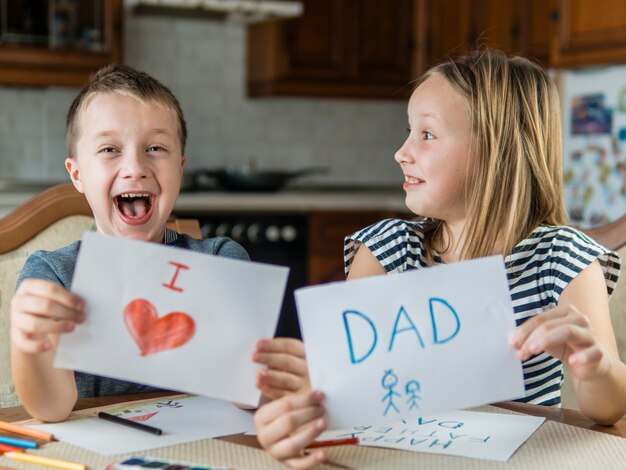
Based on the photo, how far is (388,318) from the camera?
859 millimetres

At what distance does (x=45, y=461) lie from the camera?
2.83 ft

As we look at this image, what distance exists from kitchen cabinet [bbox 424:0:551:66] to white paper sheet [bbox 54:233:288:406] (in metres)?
2.44

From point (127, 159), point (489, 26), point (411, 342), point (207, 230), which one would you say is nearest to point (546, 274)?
point (411, 342)

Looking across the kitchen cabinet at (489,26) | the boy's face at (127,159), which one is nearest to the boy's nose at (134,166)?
the boy's face at (127,159)

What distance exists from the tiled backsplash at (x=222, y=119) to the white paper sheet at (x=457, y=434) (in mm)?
3088

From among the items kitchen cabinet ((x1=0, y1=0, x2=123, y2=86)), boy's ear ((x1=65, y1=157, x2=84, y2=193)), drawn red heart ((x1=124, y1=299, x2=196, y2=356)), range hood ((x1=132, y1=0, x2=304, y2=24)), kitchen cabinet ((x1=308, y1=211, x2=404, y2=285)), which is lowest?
kitchen cabinet ((x1=308, y1=211, x2=404, y2=285))

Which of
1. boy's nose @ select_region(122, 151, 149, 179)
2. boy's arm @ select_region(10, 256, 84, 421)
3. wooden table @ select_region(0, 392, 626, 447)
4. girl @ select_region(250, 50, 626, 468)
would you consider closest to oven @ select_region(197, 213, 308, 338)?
girl @ select_region(250, 50, 626, 468)

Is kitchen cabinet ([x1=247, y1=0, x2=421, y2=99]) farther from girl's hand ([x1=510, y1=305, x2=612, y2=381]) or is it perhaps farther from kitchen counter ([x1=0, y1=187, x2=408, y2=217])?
girl's hand ([x1=510, y1=305, x2=612, y2=381])

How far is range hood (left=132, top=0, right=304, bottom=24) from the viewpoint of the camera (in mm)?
3432

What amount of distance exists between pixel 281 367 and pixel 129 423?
0.67 ft

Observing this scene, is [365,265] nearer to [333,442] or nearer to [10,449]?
[333,442]

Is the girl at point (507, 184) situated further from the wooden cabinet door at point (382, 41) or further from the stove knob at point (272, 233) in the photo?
the wooden cabinet door at point (382, 41)

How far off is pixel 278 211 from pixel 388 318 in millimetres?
2589

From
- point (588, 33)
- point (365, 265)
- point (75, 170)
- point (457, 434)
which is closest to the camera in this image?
point (457, 434)
